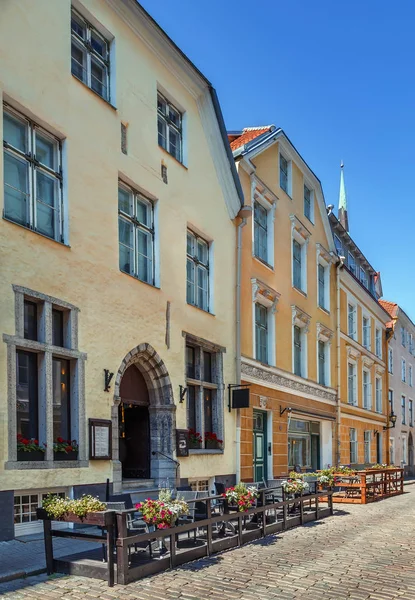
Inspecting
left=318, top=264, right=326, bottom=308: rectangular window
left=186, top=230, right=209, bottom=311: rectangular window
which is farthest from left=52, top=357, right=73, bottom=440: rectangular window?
left=318, top=264, right=326, bottom=308: rectangular window

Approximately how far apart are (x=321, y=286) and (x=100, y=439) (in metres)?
16.2

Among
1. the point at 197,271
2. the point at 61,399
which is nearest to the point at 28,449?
the point at 61,399

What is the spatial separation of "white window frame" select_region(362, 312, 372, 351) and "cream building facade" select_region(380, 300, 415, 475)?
476 cm

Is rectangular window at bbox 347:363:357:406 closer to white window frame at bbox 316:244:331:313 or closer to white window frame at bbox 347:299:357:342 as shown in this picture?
white window frame at bbox 347:299:357:342

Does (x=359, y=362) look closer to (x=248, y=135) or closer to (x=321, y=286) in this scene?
(x=321, y=286)

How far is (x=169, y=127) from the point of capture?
15586 mm

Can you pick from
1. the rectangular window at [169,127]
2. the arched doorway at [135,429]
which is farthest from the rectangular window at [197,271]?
the arched doorway at [135,429]

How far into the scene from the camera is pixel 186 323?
15336 millimetres

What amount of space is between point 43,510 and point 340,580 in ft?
12.4

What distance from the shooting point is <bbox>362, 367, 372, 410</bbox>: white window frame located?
106 feet

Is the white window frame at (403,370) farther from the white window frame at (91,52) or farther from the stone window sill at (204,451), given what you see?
the white window frame at (91,52)

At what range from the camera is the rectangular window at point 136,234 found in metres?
13.5

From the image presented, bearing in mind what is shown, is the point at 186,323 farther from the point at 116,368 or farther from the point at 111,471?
the point at 111,471

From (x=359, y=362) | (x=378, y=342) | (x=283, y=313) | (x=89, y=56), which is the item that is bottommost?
(x=359, y=362)
